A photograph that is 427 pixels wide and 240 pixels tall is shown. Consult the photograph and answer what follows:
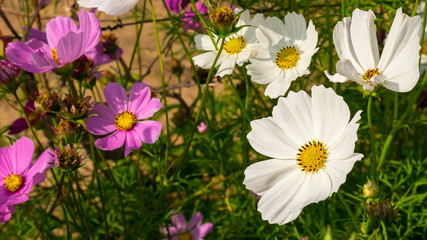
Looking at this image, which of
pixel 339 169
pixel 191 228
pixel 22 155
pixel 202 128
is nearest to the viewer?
pixel 339 169

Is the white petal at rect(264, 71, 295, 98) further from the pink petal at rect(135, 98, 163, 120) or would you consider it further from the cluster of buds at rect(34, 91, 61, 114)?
the cluster of buds at rect(34, 91, 61, 114)

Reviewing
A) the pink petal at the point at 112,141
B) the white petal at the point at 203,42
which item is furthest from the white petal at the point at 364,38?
the pink petal at the point at 112,141

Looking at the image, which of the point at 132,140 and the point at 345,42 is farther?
the point at 132,140

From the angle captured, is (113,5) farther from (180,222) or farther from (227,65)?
(180,222)

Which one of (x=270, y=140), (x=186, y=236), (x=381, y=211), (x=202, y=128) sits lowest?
(x=186, y=236)

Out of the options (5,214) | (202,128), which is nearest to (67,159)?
(5,214)

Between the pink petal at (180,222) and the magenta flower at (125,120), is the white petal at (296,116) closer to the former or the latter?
the magenta flower at (125,120)

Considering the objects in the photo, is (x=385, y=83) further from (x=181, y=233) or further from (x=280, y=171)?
(x=181, y=233)

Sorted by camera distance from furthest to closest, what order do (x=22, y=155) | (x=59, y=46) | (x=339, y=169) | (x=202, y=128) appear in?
1. (x=202, y=128)
2. (x=22, y=155)
3. (x=59, y=46)
4. (x=339, y=169)

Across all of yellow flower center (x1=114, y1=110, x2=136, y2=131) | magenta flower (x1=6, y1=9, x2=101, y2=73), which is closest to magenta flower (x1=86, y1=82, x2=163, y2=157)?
yellow flower center (x1=114, y1=110, x2=136, y2=131)
